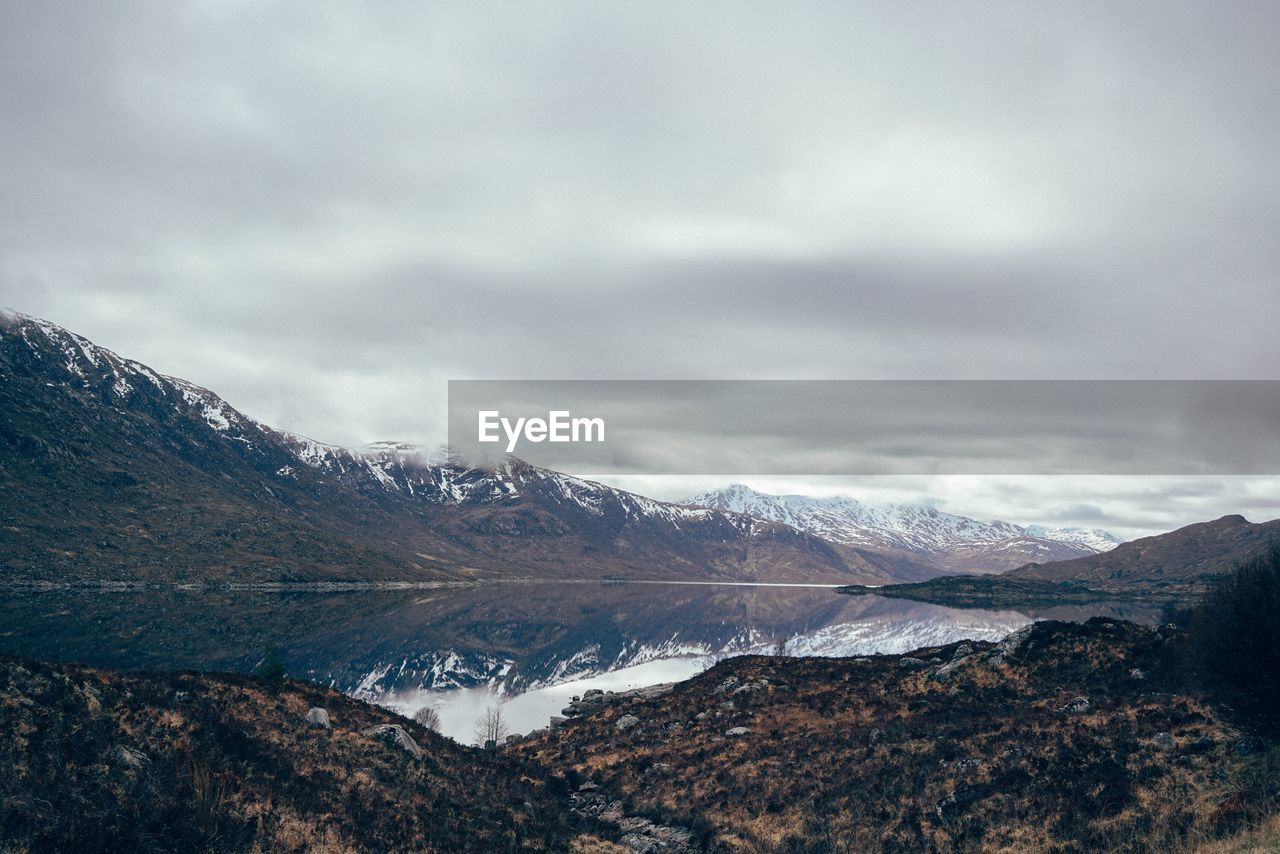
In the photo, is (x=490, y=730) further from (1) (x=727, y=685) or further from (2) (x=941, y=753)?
(2) (x=941, y=753)

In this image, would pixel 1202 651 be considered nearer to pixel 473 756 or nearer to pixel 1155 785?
pixel 1155 785

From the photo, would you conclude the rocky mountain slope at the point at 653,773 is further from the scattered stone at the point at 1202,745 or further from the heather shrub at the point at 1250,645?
the heather shrub at the point at 1250,645

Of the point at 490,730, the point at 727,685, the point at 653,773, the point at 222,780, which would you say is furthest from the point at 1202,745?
the point at 490,730

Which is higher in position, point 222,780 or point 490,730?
point 222,780

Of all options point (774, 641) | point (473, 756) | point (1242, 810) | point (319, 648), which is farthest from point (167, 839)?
point (774, 641)

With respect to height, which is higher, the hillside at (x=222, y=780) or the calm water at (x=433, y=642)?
the hillside at (x=222, y=780)

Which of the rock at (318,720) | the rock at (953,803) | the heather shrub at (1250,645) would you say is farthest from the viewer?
the rock at (318,720)

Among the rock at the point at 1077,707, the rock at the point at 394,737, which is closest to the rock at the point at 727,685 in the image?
the rock at the point at 1077,707
